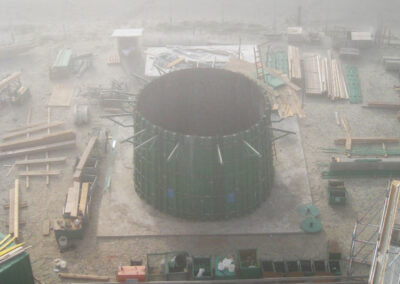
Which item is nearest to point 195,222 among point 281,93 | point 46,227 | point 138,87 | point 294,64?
point 46,227

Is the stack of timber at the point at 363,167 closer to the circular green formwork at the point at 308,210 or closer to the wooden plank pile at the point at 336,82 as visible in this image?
the circular green formwork at the point at 308,210

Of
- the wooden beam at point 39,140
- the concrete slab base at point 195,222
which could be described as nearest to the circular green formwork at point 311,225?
the concrete slab base at point 195,222

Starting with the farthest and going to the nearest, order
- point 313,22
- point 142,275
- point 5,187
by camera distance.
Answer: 1. point 313,22
2. point 5,187
3. point 142,275

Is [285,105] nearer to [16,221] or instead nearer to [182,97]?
[182,97]

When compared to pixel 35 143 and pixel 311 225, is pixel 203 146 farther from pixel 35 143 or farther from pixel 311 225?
pixel 35 143

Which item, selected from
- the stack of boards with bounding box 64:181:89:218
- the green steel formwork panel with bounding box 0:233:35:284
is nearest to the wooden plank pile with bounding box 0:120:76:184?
the stack of boards with bounding box 64:181:89:218

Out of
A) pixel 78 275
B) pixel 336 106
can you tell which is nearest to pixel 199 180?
pixel 78 275
